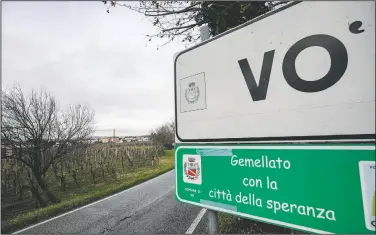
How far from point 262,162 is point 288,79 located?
1.33 feet

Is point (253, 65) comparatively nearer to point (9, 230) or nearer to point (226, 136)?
point (226, 136)

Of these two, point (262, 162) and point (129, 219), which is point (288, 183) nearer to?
point (262, 162)

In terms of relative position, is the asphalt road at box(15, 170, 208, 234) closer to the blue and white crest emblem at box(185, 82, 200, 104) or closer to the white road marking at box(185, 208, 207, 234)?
the white road marking at box(185, 208, 207, 234)

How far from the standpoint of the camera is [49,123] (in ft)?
47.5

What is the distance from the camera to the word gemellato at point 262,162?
1.07 m

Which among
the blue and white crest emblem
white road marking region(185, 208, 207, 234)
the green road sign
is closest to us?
the green road sign

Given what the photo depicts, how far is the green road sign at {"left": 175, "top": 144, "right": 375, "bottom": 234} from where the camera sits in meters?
0.90

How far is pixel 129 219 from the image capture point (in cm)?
676

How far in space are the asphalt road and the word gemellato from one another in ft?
15.4

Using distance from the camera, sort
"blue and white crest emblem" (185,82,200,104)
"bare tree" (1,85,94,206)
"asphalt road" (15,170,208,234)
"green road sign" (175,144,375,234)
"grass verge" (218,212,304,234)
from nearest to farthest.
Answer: "green road sign" (175,144,375,234), "blue and white crest emblem" (185,82,200,104), "grass verge" (218,212,304,234), "asphalt road" (15,170,208,234), "bare tree" (1,85,94,206)

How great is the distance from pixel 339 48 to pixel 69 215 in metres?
8.79

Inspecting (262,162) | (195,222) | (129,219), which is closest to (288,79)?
(262,162)

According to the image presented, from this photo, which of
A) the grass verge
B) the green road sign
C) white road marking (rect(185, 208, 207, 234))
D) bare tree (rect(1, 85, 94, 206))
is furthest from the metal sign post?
bare tree (rect(1, 85, 94, 206))

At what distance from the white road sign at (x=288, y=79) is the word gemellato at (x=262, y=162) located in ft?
0.33
